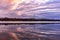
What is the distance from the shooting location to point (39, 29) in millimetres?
543

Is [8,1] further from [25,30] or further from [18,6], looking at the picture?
[25,30]

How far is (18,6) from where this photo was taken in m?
0.63

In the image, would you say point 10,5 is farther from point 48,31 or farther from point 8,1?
point 48,31

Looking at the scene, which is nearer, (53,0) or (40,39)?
(40,39)

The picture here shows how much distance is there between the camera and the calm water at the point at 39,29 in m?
0.53

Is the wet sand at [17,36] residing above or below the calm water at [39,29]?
below

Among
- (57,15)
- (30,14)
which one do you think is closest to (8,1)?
(30,14)

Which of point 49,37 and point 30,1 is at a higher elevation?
point 30,1

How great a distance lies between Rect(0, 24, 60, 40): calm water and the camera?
532 mm

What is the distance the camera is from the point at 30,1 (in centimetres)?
67

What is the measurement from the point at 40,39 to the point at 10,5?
0.22 m

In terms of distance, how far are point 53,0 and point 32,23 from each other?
19cm

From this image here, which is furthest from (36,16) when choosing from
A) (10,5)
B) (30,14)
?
(10,5)

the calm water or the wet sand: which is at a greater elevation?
the calm water
